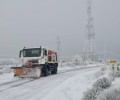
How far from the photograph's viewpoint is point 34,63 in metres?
29.3

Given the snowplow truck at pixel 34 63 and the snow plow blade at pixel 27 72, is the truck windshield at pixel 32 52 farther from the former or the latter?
the snow plow blade at pixel 27 72

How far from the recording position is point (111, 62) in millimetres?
23078

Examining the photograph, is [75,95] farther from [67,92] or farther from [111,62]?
[111,62]

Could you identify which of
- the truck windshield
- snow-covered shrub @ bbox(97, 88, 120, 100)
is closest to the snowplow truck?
the truck windshield

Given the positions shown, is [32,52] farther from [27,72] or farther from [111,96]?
[111,96]

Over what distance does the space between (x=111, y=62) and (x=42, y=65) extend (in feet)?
27.9

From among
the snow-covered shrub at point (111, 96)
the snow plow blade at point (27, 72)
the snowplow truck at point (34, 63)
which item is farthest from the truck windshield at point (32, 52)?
the snow-covered shrub at point (111, 96)

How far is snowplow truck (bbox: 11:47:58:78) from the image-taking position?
93.0 feet

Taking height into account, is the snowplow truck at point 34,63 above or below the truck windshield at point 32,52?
below

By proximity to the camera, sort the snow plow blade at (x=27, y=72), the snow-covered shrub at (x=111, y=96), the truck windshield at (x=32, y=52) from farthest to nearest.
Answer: the truck windshield at (x=32, y=52), the snow plow blade at (x=27, y=72), the snow-covered shrub at (x=111, y=96)

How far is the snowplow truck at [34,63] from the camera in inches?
1116

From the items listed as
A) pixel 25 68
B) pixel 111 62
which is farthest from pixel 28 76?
pixel 111 62

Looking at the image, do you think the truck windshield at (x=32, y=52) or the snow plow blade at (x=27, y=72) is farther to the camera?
the truck windshield at (x=32, y=52)

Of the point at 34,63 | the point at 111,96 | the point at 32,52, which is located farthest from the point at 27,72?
the point at 111,96
